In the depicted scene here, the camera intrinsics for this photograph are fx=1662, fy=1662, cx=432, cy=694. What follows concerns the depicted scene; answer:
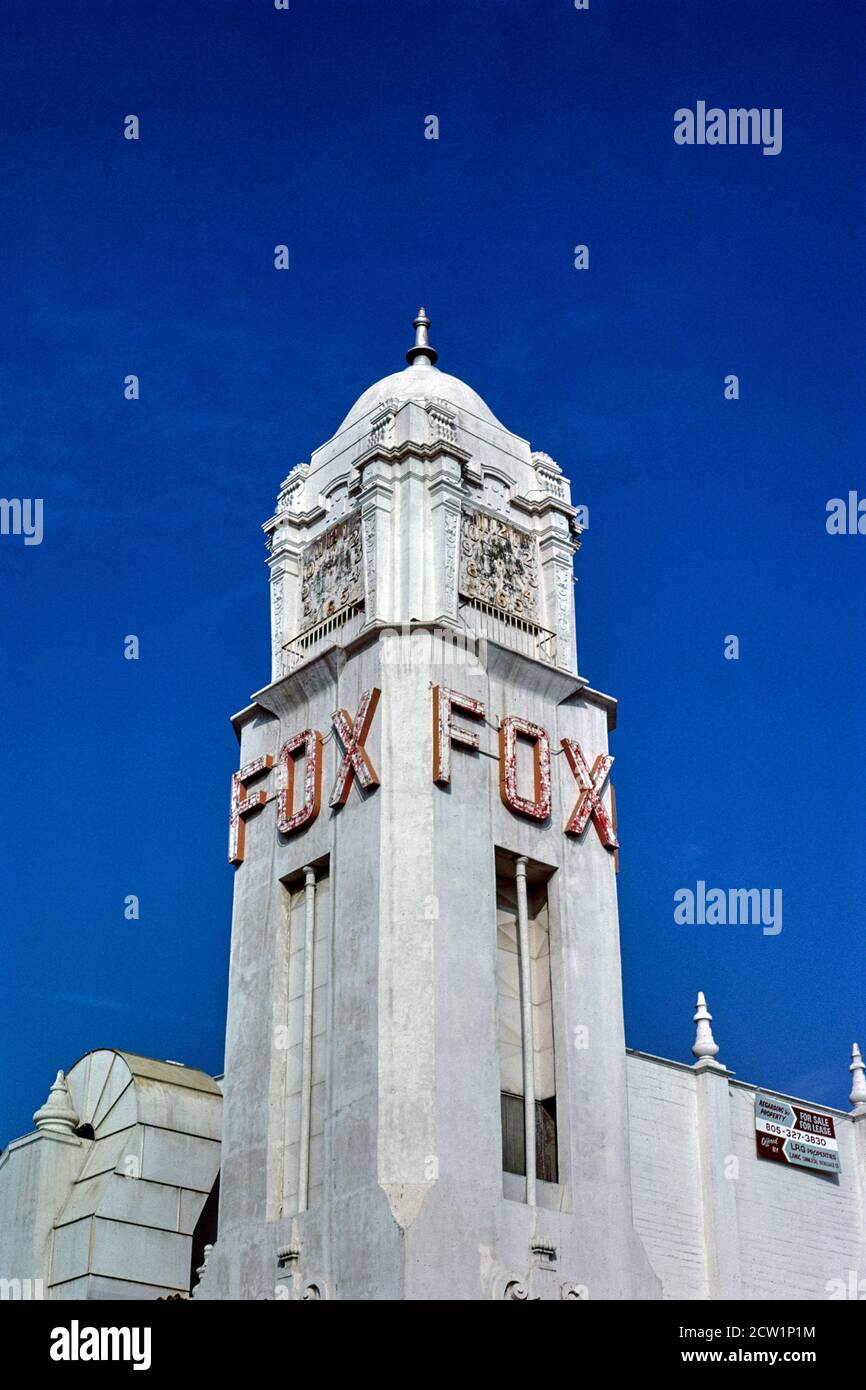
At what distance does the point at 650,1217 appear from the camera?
45.4 meters

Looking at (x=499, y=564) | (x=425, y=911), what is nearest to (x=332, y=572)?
(x=499, y=564)

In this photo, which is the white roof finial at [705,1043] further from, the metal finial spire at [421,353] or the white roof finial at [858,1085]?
the metal finial spire at [421,353]

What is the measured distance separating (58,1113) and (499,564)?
68.5 ft

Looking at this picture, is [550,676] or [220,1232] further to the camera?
[550,676]

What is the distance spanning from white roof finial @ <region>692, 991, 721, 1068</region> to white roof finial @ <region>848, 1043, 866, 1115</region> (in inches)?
279

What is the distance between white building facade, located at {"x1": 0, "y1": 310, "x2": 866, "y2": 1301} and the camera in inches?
1576

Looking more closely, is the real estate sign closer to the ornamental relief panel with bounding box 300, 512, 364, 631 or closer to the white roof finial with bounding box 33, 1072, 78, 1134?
the ornamental relief panel with bounding box 300, 512, 364, 631

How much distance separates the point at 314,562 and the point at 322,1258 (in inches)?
828

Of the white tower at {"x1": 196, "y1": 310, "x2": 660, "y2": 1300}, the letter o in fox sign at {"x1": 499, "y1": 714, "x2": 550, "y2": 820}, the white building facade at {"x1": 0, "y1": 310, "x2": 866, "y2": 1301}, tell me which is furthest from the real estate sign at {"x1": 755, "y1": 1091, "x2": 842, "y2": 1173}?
the letter o in fox sign at {"x1": 499, "y1": 714, "x2": 550, "y2": 820}

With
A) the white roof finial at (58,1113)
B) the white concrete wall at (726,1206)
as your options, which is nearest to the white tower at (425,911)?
the white concrete wall at (726,1206)

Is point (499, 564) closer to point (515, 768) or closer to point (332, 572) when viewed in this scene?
point (332, 572)

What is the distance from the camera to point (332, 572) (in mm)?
50000

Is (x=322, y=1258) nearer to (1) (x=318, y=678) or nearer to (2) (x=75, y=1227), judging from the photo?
(2) (x=75, y=1227)
